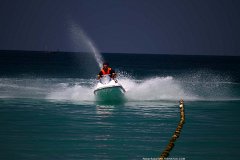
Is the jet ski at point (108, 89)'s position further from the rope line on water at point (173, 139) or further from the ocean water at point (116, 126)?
the rope line on water at point (173, 139)

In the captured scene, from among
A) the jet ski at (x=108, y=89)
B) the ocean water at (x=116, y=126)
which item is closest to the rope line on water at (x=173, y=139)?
the ocean water at (x=116, y=126)

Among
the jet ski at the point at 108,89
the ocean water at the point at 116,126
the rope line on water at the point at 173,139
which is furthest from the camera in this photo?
the jet ski at the point at 108,89

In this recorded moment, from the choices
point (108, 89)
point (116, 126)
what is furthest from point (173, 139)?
point (108, 89)

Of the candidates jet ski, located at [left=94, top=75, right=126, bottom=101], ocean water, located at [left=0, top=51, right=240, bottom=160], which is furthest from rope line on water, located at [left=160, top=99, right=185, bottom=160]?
jet ski, located at [left=94, top=75, right=126, bottom=101]

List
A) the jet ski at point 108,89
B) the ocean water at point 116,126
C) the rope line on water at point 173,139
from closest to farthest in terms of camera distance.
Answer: the rope line on water at point 173,139 → the ocean water at point 116,126 → the jet ski at point 108,89

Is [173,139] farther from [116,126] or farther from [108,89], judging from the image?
[108,89]

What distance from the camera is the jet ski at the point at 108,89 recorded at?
24219mm

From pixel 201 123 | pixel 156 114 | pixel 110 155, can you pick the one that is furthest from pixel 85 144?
pixel 156 114

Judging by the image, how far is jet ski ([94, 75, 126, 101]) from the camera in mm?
24219

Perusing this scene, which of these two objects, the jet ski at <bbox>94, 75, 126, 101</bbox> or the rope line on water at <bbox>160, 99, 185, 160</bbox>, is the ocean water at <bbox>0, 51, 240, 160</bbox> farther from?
the jet ski at <bbox>94, 75, 126, 101</bbox>

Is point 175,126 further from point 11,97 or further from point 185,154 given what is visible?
point 11,97

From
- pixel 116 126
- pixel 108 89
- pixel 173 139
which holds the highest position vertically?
pixel 108 89

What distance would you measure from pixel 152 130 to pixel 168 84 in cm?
1290

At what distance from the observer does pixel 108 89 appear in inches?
963
